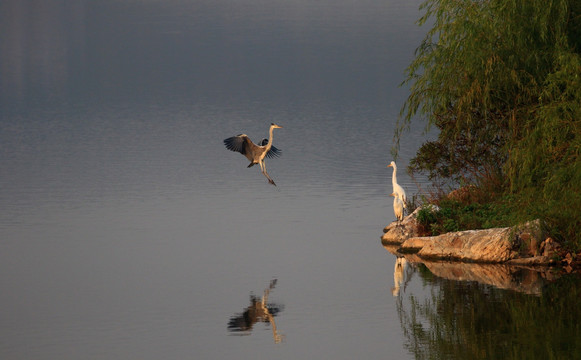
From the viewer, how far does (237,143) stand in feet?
85.6

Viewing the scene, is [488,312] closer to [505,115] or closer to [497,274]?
[497,274]

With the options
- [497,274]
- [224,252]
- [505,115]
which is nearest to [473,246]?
[497,274]

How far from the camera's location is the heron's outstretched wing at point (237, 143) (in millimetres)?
26016

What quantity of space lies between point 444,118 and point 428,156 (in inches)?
59.0

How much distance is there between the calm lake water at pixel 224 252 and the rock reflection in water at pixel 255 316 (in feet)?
0.16

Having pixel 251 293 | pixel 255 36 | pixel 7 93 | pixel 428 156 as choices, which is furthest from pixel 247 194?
pixel 255 36

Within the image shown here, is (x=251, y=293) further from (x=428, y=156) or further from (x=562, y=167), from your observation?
(x=428, y=156)

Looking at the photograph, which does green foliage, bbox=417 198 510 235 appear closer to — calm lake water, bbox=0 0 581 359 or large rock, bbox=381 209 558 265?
large rock, bbox=381 209 558 265

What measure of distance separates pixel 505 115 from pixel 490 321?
7.51 metres

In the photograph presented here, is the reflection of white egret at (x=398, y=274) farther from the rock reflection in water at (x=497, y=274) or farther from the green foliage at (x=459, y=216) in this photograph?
the green foliage at (x=459, y=216)

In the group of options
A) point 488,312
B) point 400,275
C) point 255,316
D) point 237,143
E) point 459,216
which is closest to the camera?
point 488,312

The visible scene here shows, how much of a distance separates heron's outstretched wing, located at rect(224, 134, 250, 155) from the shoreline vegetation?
377 centimetres

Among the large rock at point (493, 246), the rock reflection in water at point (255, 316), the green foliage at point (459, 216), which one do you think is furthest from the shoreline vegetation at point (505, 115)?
the rock reflection in water at point (255, 316)

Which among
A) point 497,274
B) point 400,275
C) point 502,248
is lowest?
point 497,274
